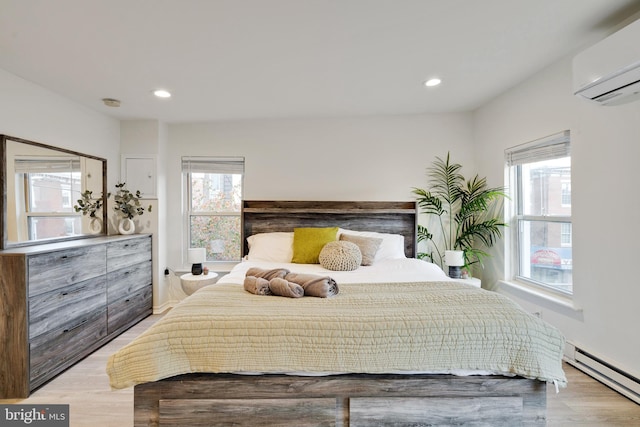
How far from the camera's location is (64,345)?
2309mm

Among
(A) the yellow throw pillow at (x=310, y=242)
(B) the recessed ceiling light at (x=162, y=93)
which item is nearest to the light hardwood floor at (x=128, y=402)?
(A) the yellow throw pillow at (x=310, y=242)

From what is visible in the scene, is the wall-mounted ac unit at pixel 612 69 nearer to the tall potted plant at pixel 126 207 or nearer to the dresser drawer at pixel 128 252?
the dresser drawer at pixel 128 252

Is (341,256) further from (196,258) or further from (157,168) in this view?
(157,168)

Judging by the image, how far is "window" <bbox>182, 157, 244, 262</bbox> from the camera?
3775 millimetres

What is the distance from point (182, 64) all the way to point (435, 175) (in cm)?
294

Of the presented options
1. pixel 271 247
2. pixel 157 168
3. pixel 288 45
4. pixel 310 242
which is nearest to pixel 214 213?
Answer: pixel 157 168

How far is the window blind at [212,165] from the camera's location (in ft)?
12.2

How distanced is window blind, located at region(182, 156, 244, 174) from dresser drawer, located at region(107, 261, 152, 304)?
1.28 meters

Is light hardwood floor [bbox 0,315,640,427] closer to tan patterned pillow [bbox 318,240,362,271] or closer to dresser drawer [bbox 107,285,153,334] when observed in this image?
dresser drawer [bbox 107,285,153,334]

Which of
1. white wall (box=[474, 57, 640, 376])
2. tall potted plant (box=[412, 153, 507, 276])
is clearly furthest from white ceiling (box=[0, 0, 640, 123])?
tall potted plant (box=[412, 153, 507, 276])

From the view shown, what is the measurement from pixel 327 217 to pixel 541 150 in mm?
2212

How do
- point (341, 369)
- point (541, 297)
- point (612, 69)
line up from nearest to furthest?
point (341, 369), point (612, 69), point (541, 297)

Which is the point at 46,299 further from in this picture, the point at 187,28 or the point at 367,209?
the point at 367,209

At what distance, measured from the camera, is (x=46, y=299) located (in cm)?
215
